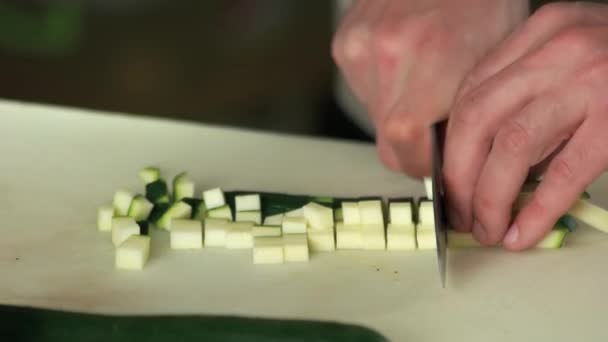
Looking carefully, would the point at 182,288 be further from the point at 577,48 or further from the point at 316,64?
the point at 316,64

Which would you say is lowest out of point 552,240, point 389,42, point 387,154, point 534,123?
point 552,240

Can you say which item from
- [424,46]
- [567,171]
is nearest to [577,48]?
[567,171]

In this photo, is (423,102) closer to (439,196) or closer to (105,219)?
(439,196)

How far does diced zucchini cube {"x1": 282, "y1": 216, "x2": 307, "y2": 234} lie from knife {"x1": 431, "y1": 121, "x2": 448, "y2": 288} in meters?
0.23

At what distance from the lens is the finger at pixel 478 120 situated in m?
1.42

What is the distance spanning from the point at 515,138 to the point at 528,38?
0.59 ft

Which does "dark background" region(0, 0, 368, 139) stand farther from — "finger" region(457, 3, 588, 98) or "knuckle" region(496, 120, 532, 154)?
"knuckle" region(496, 120, 532, 154)

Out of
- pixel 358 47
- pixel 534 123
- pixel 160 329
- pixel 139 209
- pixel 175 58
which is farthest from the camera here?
pixel 175 58

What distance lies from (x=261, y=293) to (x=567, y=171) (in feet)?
1.60

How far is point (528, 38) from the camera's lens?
58.6 inches

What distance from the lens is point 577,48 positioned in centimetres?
142

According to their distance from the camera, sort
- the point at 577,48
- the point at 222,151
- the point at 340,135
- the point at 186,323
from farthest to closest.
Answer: the point at 340,135 → the point at 222,151 → the point at 577,48 → the point at 186,323

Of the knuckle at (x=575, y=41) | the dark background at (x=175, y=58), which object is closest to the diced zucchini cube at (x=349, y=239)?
the knuckle at (x=575, y=41)


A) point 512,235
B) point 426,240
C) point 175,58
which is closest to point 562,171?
point 512,235
